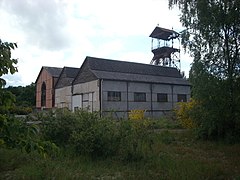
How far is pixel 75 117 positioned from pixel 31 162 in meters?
2.70

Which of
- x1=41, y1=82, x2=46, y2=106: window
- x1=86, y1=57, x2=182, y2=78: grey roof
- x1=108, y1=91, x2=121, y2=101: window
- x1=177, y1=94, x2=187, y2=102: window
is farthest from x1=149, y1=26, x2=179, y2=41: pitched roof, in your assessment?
x1=41, y1=82, x2=46, y2=106: window

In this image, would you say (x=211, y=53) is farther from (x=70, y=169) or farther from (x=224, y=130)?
(x=70, y=169)

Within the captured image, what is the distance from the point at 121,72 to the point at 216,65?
2121 cm

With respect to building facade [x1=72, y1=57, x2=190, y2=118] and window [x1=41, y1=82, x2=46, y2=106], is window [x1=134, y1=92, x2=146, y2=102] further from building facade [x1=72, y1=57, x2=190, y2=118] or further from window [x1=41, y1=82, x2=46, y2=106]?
window [x1=41, y1=82, x2=46, y2=106]

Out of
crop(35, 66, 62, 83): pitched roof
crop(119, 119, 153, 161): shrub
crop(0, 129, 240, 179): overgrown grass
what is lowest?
crop(0, 129, 240, 179): overgrown grass

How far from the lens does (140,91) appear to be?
3172 centimetres

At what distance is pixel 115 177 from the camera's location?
6.55 metres

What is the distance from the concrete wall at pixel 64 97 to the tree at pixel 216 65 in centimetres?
Answer: 2478

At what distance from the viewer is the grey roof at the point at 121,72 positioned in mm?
31172

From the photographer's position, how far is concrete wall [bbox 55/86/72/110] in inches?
1425

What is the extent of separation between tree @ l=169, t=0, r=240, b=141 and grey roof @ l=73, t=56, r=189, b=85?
55.8 feet

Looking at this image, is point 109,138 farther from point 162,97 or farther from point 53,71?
point 53,71

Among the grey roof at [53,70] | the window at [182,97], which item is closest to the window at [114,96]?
the window at [182,97]

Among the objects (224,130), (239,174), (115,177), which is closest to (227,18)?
(224,130)
